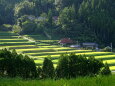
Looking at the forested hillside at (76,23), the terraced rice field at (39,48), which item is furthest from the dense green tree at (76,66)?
the forested hillside at (76,23)

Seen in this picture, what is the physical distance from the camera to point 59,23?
5338 centimetres

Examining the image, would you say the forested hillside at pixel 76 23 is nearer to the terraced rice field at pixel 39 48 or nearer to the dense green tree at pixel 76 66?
the terraced rice field at pixel 39 48

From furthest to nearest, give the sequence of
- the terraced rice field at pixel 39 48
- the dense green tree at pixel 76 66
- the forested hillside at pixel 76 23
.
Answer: the forested hillside at pixel 76 23, the terraced rice field at pixel 39 48, the dense green tree at pixel 76 66

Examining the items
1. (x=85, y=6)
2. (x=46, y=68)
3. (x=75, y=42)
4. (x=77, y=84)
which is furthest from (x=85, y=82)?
(x=85, y=6)

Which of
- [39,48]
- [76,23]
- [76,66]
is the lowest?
[76,66]

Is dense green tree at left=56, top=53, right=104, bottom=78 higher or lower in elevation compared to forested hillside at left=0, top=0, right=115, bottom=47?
lower

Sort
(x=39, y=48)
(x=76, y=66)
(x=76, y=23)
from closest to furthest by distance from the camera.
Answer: (x=76, y=66), (x=39, y=48), (x=76, y=23)

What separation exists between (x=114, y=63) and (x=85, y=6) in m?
32.3

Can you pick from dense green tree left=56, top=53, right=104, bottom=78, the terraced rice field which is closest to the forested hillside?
the terraced rice field

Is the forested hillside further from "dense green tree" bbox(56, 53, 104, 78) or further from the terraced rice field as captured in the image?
"dense green tree" bbox(56, 53, 104, 78)

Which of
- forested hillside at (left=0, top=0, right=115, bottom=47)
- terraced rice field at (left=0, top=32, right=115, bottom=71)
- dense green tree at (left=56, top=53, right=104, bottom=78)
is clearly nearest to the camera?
dense green tree at (left=56, top=53, right=104, bottom=78)

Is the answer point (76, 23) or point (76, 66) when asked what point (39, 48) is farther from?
point (76, 66)

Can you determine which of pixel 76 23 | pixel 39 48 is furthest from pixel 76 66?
pixel 76 23

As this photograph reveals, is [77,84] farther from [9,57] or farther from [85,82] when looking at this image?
[9,57]
